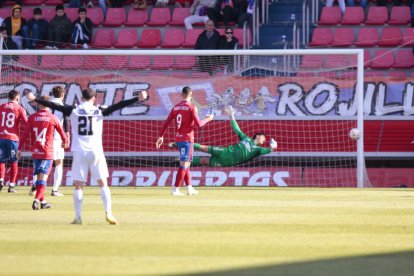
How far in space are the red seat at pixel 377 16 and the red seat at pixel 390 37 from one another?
58cm

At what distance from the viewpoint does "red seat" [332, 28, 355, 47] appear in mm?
27391

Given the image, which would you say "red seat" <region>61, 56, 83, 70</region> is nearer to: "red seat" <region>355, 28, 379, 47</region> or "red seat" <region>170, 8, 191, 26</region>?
"red seat" <region>170, 8, 191, 26</region>

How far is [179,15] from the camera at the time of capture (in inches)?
1149

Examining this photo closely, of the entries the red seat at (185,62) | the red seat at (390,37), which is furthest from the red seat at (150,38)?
the red seat at (390,37)

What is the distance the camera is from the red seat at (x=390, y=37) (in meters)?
27.3

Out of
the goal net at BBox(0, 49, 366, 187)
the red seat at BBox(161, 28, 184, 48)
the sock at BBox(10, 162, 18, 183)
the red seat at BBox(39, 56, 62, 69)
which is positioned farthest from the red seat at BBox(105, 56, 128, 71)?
the sock at BBox(10, 162, 18, 183)

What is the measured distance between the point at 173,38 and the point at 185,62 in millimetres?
2456

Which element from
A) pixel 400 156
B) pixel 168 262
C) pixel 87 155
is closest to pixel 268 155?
pixel 400 156

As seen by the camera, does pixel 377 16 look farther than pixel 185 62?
Yes

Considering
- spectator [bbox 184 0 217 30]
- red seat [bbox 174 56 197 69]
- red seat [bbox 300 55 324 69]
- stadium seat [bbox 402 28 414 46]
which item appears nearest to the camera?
red seat [bbox 300 55 324 69]

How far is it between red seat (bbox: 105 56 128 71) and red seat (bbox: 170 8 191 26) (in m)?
3.43

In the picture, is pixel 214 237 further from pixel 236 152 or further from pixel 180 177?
pixel 236 152

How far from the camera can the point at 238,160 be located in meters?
23.6

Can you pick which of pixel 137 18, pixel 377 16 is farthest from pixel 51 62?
pixel 377 16
